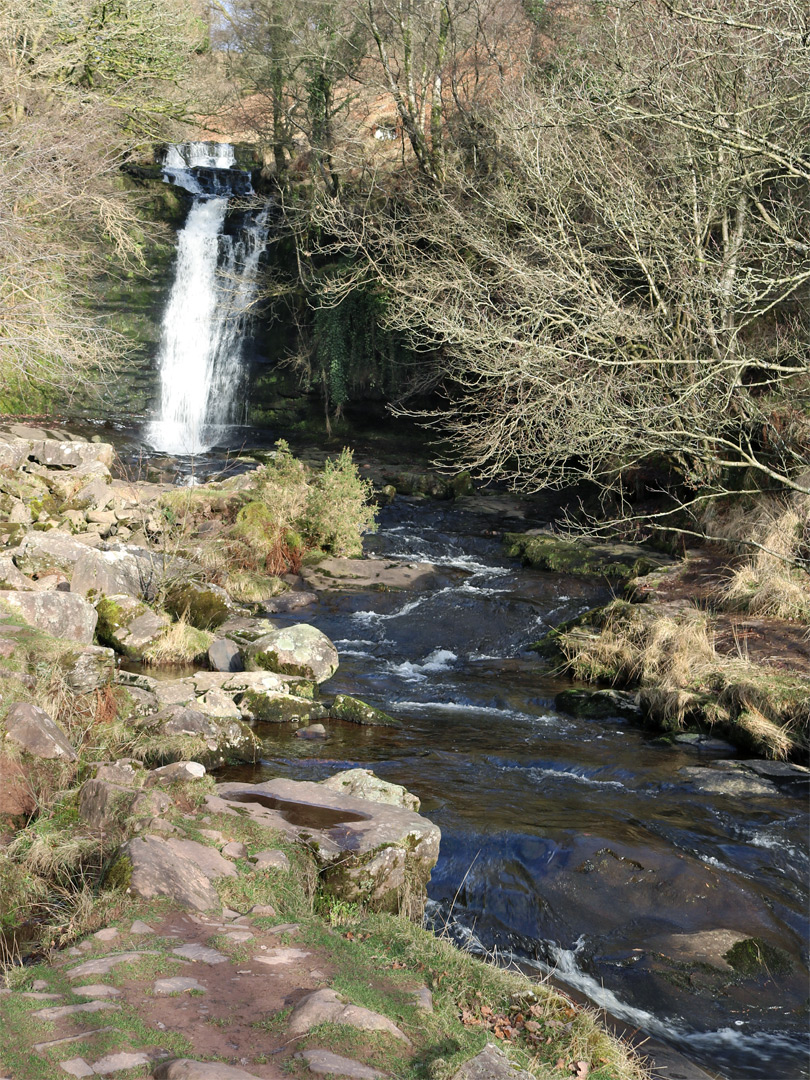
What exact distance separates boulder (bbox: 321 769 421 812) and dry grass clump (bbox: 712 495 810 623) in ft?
16.5

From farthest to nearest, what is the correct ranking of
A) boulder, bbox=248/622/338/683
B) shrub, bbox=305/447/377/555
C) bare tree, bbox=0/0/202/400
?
bare tree, bbox=0/0/202/400
shrub, bbox=305/447/377/555
boulder, bbox=248/622/338/683

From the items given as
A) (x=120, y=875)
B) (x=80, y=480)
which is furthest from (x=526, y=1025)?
(x=80, y=480)

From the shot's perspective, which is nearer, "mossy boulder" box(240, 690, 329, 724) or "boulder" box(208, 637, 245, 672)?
"mossy boulder" box(240, 690, 329, 724)

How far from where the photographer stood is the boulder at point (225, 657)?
906 centimetres

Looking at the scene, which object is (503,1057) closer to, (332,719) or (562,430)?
(332,719)

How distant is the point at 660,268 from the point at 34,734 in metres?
9.48

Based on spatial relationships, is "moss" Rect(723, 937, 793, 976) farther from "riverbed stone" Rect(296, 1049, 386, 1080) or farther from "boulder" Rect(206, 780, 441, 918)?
"riverbed stone" Rect(296, 1049, 386, 1080)

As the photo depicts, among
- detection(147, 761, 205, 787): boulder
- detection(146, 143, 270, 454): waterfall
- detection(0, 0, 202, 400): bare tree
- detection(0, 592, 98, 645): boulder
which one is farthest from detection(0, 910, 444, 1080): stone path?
detection(146, 143, 270, 454): waterfall

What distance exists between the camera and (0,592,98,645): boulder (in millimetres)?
7957

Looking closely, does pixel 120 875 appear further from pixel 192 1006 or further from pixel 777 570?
pixel 777 570

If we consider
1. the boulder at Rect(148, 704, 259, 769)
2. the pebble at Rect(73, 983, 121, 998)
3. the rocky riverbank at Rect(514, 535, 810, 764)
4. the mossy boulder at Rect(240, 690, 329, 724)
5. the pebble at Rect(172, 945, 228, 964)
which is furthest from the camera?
the mossy boulder at Rect(240, 690, 329, 724)

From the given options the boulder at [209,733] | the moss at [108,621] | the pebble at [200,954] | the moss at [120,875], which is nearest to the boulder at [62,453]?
the moss at [108,621]

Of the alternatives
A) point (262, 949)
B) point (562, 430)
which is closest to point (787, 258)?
point (562, 430)

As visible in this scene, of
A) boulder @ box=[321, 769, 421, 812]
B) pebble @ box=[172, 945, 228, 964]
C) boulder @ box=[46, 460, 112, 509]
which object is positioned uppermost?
boulder @ box=[46, 460, 112, 509]
